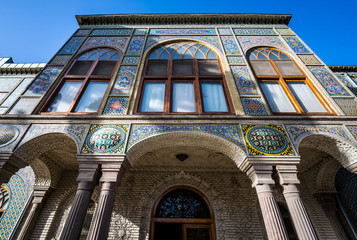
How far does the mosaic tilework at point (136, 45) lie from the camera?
22.4 feet

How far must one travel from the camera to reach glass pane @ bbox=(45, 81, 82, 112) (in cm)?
530

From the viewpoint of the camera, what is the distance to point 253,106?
505 cm

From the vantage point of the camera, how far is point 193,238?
17.9ft

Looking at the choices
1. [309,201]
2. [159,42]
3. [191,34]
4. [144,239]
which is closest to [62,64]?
[159,42]

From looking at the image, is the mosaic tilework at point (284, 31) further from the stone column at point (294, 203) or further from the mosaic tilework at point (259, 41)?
the stone column at point (294, 203)

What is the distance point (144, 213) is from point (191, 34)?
6937 millimetres

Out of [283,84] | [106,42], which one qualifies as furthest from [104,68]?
[283,84]

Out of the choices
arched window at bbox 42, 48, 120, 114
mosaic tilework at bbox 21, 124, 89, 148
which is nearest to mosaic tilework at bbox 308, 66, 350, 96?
arched window at bbox 42, 48, 120, 114

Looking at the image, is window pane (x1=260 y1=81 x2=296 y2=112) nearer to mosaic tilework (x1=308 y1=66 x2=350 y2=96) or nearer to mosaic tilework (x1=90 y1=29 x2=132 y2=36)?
mosaic tilework (x1=308 y1=66 x2=350 y2=96)

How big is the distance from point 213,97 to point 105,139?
10.7 ft

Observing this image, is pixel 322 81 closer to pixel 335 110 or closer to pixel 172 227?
pixel 335 110

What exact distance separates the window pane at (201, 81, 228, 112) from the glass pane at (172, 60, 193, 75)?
2.47 feet

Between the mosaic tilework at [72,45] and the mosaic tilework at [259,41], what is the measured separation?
6440 millimetres

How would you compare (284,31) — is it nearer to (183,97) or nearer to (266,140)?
(183,97)
